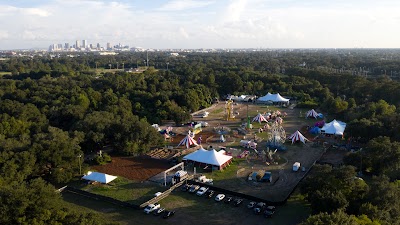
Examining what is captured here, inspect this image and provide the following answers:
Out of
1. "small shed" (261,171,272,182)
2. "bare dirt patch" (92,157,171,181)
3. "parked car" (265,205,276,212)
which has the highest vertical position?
"small shed" (261,171,272,182)

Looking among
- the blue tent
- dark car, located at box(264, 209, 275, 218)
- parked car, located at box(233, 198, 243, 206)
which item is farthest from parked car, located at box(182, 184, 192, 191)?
the blue tent

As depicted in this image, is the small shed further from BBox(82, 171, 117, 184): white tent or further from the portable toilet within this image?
BBox(82, 171, 117, 184): white tent

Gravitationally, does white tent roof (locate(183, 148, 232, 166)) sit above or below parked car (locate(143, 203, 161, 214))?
above

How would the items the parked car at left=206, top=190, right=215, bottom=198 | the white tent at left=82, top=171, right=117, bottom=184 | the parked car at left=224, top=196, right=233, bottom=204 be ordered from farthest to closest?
1. the white tent at left=82, top=171, right=117, bottom=184
2. the parked car at left=206, top=190, right=215, bottom=198
3. the parked car at left=224, top=196, right=233, bottom=204

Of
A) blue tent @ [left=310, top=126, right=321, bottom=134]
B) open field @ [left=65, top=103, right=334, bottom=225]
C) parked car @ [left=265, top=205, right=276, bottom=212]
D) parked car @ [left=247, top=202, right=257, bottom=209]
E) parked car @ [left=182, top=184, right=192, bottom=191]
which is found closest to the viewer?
open field @ [left=65, top=103, right=334, bottom=225]

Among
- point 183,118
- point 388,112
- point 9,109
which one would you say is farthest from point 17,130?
point 388,112

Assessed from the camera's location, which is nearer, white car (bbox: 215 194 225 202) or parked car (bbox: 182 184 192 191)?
white car (bbox: 215 194 225 202)

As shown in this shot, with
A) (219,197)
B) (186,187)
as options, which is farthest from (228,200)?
(186,187)

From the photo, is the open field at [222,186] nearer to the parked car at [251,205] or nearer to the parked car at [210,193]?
the parked car at [251,205]
